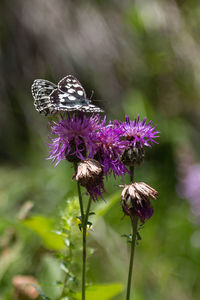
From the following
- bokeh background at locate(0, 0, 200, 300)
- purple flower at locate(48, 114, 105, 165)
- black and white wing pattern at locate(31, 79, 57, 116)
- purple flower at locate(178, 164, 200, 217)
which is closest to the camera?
→ purple flower at locate(48, 114, 105, 165)

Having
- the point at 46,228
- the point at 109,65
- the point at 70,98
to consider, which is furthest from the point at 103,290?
the point at 109,65

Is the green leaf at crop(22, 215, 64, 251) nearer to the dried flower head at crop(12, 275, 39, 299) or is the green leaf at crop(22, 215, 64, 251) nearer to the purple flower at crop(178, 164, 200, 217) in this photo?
the dried flower head at crop(12, 275, 39, 299)

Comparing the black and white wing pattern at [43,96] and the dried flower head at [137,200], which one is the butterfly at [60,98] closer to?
the black and white wing pattern at [43,96]

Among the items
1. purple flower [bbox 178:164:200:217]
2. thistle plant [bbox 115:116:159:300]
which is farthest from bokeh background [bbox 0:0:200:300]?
thistle plant [bbox 115:116:159:300]

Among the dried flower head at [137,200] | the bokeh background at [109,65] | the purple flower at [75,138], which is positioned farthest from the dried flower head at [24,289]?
the bokeh background at [109,65]

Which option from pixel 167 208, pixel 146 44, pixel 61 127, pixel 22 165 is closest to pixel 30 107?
pixel 22 165

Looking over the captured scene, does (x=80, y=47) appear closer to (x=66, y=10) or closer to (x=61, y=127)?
(x=66, y=10)
